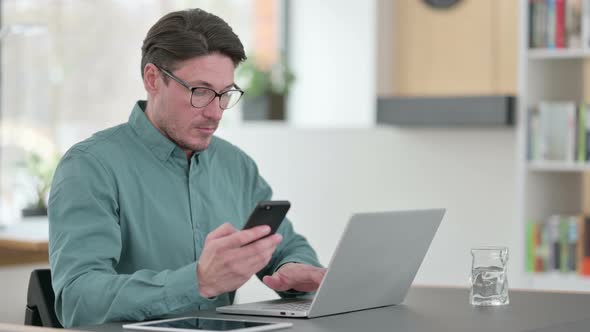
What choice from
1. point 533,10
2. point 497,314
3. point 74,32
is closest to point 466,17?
point 533,10

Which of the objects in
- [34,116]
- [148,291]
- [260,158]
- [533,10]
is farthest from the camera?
[34,116]

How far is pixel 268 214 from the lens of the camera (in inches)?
71.8

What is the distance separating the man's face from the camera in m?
2.30

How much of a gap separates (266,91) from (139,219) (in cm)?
300

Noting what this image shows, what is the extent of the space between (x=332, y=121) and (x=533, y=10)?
1.30m

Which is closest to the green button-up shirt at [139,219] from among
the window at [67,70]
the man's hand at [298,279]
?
the man's hand at [298,279]

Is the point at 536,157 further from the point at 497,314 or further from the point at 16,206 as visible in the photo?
the point at 16,206

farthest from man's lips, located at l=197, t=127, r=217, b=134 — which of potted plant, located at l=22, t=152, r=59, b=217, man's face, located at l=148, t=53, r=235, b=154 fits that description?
potted plant, located at l=22, t=152, r=59, b=217

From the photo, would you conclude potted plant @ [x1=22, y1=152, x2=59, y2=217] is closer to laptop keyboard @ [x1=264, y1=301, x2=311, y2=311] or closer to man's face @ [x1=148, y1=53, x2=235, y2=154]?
man's face @ [x1=148, y1=53, x2=235, y2=154]

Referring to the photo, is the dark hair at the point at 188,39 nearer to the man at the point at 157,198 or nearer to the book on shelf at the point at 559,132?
the man at the point at 157,198

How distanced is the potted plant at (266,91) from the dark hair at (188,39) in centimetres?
281

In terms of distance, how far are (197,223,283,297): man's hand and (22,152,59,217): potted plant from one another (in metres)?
3.67

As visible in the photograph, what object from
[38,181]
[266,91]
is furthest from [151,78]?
[38,181]

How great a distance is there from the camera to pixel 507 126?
4.49 m
